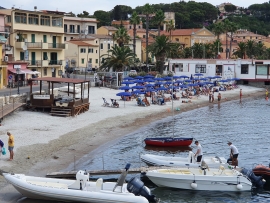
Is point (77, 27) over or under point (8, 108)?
over

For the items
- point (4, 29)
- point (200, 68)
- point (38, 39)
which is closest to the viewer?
point (4, 29)

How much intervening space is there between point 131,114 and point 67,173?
25293 mm

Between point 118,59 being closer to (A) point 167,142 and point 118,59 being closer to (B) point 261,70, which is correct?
(B) point 261,70

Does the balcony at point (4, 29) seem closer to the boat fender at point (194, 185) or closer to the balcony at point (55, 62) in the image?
the balcony at point (55, 62)

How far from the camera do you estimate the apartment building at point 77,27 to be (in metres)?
109

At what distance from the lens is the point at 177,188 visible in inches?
1076

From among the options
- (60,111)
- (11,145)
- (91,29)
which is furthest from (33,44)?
(11,145)

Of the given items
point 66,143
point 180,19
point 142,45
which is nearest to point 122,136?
point 66,143

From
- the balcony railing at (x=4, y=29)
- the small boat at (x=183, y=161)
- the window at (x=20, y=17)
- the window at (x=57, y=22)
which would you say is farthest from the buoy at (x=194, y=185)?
the window at (x=57, y=22)

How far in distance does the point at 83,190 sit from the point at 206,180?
728 cm

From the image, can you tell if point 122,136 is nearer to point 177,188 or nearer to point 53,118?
point 53,118

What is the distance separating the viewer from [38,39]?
75.7m

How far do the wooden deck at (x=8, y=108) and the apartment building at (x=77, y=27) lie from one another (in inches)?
2500

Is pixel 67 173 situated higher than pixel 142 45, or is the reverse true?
pixel 142 45
